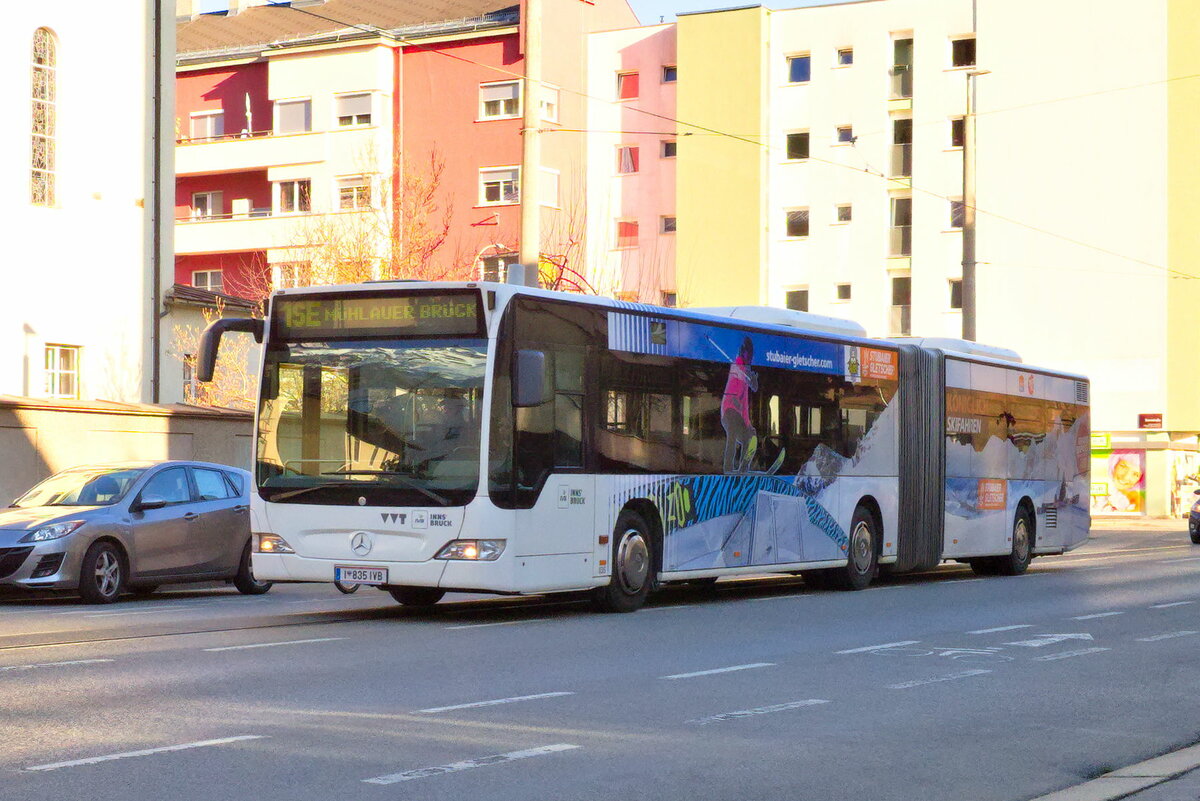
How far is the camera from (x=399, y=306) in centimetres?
1511

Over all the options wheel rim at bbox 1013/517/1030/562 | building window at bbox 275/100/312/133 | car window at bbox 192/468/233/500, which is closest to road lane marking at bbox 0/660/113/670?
car window at bbox 192/468/233/500

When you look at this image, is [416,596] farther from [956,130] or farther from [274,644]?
[956,130]

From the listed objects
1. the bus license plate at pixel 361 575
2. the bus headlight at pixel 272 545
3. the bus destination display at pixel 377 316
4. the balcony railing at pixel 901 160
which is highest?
the balcony railing at pixel 901 160

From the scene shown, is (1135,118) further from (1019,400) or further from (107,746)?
(107,746)

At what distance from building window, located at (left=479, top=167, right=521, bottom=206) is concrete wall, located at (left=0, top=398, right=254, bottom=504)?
31171 mm

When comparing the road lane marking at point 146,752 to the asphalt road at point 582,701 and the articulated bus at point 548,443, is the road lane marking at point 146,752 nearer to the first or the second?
the asphalt road at point 582,701

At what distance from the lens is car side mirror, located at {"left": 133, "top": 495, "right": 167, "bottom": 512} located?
18.6 m

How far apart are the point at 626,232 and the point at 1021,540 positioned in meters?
38.4

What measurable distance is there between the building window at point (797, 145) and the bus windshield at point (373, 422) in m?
45.7

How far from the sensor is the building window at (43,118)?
102 ft

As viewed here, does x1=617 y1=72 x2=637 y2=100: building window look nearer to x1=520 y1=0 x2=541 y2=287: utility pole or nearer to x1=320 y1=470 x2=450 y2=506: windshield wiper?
x1=520 y1=0 x2=541 y2=287: utility pole

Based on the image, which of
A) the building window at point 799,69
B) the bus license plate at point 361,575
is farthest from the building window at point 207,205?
the bus license plate at point 361,575

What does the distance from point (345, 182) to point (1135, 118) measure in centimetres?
2577

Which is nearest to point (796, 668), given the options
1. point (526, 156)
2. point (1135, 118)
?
point (526, 156)
